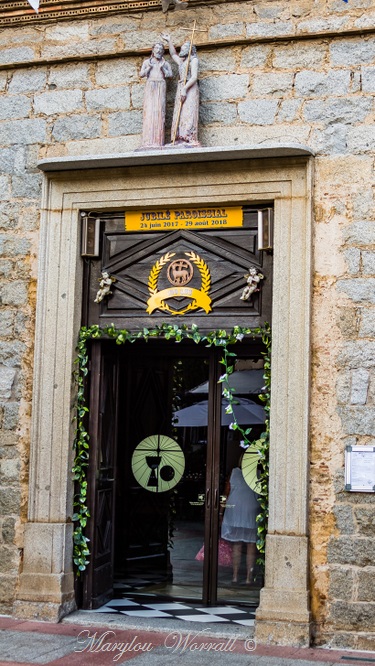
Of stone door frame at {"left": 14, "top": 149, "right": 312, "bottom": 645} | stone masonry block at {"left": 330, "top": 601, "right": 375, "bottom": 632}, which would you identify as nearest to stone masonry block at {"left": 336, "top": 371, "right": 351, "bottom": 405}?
stone door frame at {"left": 14, "top": 149, "right": 312, "bottom": 645}

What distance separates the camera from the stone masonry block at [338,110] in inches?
296

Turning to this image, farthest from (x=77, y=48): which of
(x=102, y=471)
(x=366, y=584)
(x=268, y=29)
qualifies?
(x=366, y=584)

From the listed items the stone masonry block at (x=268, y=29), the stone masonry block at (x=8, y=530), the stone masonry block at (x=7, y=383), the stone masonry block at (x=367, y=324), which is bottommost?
the stone masonry block at (x=8, y=530)

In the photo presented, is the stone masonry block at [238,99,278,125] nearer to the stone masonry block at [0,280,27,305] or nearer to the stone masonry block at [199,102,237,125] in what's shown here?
the stone masonry block at [199,102,237,125]

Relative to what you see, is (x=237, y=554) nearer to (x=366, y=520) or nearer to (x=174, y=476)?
(x=174, y=476)

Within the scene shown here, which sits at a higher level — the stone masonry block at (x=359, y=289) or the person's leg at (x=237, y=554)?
the stone masonry block at (x=359, y=289)

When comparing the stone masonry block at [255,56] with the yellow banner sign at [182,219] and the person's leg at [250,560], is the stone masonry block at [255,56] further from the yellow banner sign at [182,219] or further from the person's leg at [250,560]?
the person's leg at [250,560]

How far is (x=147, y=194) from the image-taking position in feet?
26.5

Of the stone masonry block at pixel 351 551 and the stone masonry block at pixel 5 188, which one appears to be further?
the stone masonry block at pixel 5 188

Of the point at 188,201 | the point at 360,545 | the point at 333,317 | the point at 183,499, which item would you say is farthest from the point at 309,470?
the point at 188,201

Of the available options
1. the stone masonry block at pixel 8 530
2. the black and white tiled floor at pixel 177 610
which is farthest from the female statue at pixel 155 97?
the black and white tiled floor at pixel 177 610

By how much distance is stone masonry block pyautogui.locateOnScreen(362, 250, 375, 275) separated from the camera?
7.39m

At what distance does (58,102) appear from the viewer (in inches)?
332

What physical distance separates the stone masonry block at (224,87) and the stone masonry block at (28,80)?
157 cm
